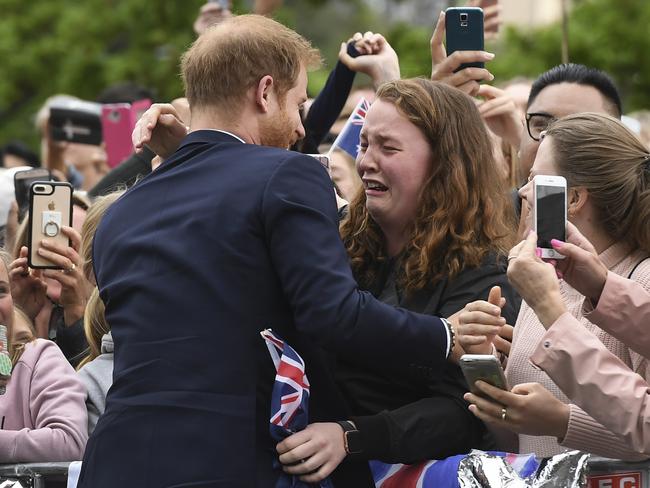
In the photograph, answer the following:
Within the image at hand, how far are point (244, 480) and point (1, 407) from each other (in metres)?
1.60

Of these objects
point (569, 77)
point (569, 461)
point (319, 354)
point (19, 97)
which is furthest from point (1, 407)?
point (19, 97)

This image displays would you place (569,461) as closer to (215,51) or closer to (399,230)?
(399,230)

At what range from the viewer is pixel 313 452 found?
380 cm

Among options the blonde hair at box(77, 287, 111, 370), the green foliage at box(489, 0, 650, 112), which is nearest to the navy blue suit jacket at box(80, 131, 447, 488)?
the blonde hair at box(77, 287, 111, 370)

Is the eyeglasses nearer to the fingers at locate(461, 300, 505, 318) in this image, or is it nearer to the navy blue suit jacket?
the fingers at locate(461, 300, 505, 318)

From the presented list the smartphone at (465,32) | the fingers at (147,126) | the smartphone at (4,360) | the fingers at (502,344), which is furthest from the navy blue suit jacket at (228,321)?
the smartphone at (465,32)

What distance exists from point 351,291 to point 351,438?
0.48 meters

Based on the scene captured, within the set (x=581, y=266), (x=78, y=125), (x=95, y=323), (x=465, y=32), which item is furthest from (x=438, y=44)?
(x=78, y=125)

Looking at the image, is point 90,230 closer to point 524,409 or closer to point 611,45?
point 524,409

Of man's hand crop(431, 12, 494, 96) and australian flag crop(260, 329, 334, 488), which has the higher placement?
man's hand crop(431, 12, 494, 96)

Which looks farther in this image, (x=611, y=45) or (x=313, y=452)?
(x=611, y=45)

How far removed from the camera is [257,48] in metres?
3.92

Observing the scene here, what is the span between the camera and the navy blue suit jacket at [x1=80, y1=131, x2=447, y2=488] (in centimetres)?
367

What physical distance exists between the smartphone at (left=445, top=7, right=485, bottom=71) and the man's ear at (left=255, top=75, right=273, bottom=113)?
5.68ft
